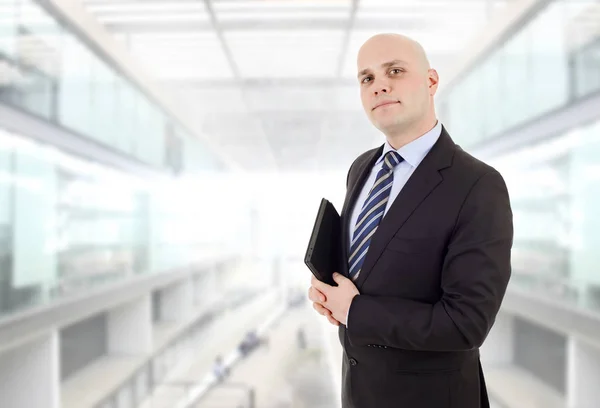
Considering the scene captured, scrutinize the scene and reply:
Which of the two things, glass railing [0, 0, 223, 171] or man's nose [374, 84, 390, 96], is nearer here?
man's nose [374, 84, 390, 96]

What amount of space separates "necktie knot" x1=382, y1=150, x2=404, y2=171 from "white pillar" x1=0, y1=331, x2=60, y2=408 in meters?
3.13

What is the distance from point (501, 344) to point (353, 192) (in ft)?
13.8

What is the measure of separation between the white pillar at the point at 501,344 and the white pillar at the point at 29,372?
3.53 meters

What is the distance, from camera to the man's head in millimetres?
985

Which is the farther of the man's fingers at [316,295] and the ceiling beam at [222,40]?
the ceiling beam at [222,40]

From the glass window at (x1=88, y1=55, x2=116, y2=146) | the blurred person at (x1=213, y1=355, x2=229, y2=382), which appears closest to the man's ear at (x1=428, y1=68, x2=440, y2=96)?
the glass window at (x1=88, y1=55, x2=116, y2=146)

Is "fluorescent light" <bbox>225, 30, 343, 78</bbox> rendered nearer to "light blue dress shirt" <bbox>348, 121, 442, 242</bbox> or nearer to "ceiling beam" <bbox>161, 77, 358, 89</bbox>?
"ceiling beam" <bbox>161, 77, 358, 89</bbox>

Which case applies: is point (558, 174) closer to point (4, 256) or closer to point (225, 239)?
point (4, 256)

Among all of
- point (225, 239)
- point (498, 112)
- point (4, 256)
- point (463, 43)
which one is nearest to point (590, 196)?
point (498, 112)

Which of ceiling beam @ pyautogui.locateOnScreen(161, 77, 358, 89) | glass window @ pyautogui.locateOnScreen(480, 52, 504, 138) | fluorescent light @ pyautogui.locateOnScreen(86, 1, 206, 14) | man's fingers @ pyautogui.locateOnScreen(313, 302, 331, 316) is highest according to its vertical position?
fluorescent light @ pyautogui.locateOnScreen(86, 1, 206, 14)

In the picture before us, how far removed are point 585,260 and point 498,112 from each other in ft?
4.46

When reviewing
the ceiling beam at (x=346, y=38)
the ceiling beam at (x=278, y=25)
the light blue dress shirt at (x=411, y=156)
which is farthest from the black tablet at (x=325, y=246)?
the ceiling beam at (x=278, y=25)

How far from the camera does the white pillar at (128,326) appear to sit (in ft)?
19.6

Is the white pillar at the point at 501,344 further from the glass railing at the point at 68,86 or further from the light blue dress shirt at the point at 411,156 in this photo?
the light blue dress shirt at the point at 411,156
